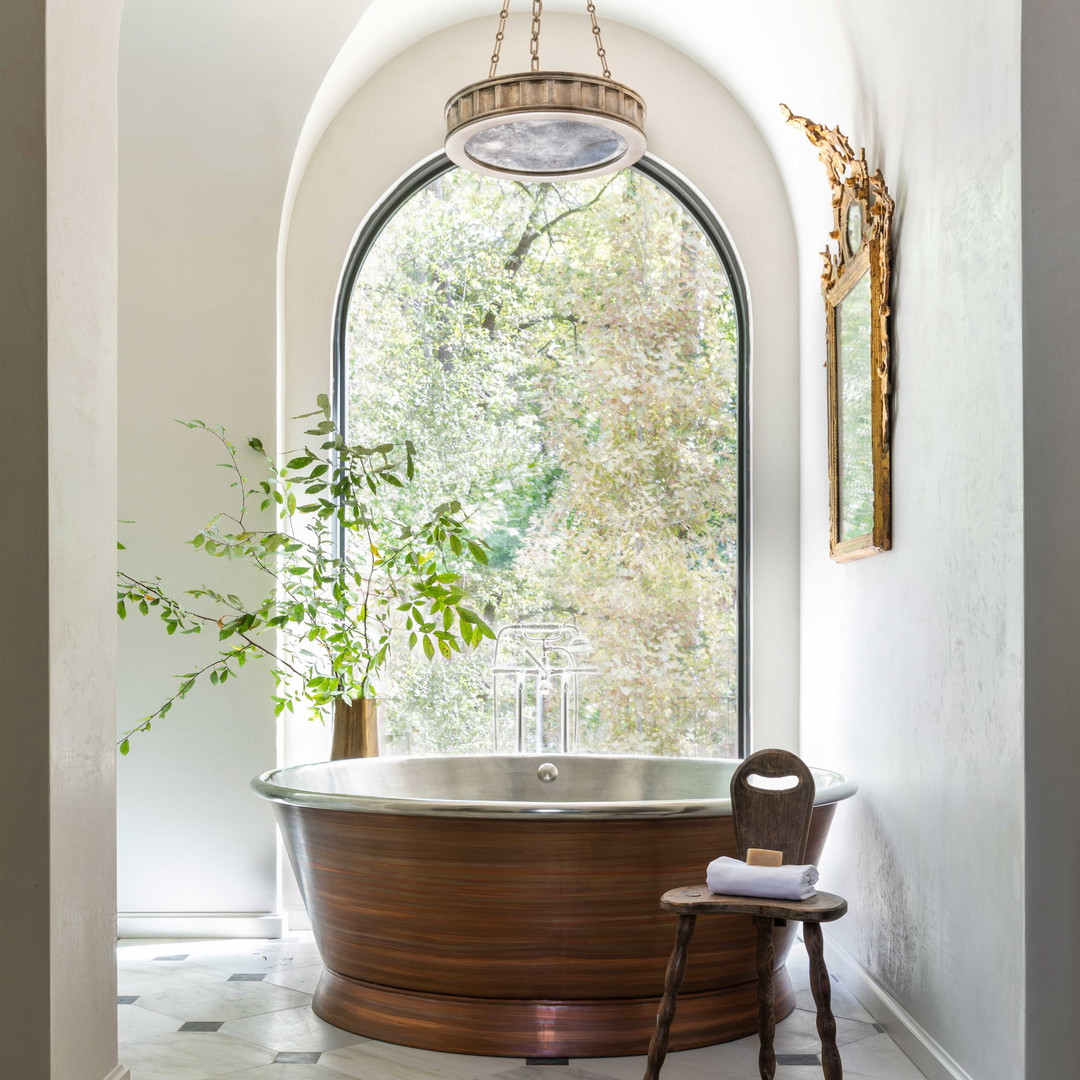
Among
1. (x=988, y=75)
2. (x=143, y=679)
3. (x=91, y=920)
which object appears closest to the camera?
(x=91, y=920)

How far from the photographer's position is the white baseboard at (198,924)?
13.4 ft

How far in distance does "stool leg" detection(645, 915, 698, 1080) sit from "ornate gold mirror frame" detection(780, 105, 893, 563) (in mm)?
1117

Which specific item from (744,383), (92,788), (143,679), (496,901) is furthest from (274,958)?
(744,383)

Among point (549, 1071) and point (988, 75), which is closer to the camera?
point (988, 75)

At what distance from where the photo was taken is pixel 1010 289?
2.21 metres

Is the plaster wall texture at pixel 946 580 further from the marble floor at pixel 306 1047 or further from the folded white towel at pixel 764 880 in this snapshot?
the folded white towel at pixel 764 880

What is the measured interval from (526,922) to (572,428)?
211 centimetres

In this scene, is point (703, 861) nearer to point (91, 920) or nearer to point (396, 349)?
point (91, 920)

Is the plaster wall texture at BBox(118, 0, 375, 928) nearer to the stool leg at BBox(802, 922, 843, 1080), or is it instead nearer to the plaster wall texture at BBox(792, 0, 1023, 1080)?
the plaster wall texture at BBox(792, 0, 1023, 1080)

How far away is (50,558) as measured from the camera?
6.40 feet

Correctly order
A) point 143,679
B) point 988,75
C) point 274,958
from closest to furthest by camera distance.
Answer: point 988,75 < point 274,958 < point 143,679

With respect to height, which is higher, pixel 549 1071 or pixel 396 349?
pixel 396 349

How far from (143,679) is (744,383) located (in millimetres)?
2329

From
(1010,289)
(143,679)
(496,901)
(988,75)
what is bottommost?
(496,901)
